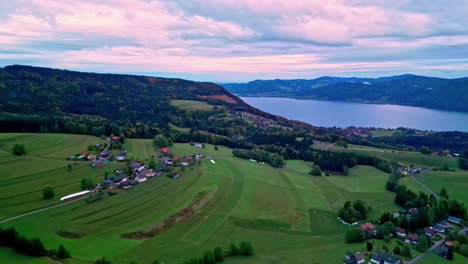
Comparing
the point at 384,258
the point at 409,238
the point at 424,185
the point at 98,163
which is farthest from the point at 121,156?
the point at 424,185

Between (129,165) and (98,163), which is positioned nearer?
(98,163)

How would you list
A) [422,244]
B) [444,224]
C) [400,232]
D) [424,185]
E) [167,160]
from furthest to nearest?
[424,185], [167,160], [444,224], [400,232], [422,244]

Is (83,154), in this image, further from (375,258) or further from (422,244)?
(422,244)

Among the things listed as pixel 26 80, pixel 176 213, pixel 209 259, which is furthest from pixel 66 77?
pixel 209 259

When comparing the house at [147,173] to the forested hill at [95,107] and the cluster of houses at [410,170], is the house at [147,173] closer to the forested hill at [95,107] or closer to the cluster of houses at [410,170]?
the forested hill at [95,107]

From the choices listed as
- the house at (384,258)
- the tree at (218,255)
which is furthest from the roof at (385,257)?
the tree at (218,255)

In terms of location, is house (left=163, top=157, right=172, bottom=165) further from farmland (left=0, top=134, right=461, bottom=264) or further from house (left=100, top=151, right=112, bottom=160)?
house (left=100, top=151, right=112, bottom=160)

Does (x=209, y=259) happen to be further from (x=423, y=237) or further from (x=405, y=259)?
(x=423, y=237)
